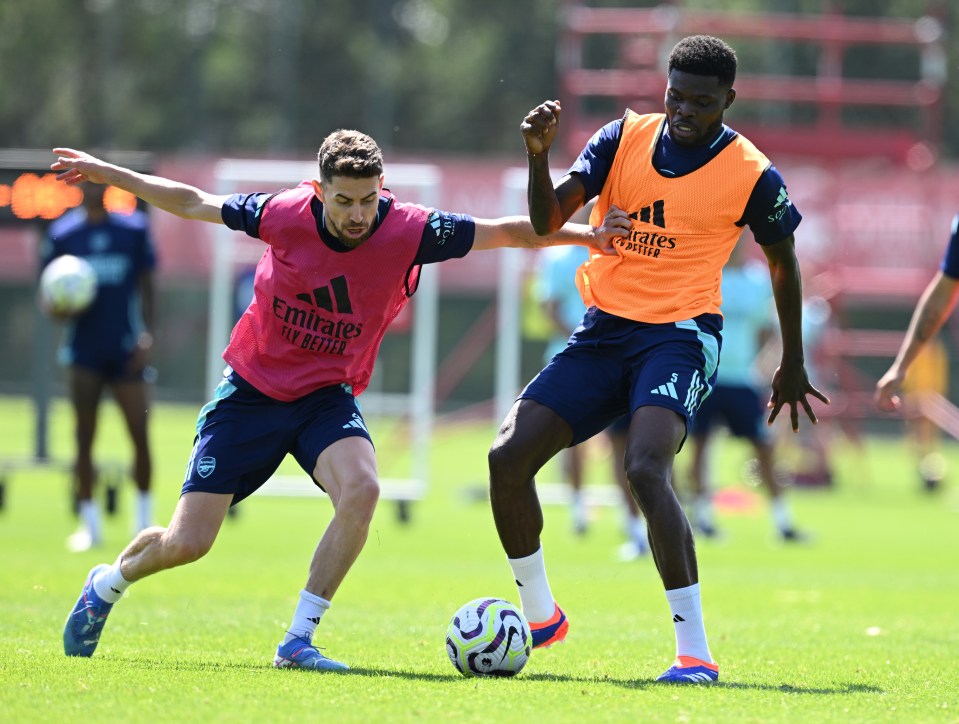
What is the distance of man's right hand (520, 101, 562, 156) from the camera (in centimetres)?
600

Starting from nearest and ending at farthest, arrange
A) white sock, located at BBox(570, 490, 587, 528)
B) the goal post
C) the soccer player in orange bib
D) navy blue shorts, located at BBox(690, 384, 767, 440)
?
the soccer player in orange bib < navy blue shorts, located at BBox(690, 384, 767, 440) < white sock, located at BBox(570, 490, 587, 528) < the goal post

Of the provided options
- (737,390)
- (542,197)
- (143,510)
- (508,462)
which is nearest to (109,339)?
(143,510)

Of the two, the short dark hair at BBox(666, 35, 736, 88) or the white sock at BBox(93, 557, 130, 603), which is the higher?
the short dark hair at BBox(666, 35, 736, 88)

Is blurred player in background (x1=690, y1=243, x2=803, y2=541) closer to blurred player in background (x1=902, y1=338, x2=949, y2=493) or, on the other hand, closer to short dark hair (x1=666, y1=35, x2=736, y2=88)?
short dark hair (x1=666, y1=35, x2=736, y2=88)

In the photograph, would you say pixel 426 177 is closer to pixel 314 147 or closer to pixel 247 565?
pixel 247 565

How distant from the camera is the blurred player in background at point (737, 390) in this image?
12.8 metres

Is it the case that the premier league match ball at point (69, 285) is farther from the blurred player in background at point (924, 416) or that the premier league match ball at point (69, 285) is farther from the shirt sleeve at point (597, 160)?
the blurred player in background at point (924, 416)

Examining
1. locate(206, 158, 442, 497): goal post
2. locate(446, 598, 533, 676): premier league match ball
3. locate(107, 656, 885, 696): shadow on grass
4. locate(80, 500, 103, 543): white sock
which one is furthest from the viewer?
locate(206, 158, 442, 497): goal post

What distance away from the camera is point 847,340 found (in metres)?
22.4

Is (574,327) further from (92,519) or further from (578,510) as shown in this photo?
(92,519)

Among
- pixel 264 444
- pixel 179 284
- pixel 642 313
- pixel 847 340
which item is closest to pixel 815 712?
pixel 642 313

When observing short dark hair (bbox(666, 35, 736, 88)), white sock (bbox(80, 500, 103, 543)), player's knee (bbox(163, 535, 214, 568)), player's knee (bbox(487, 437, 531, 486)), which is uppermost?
short dark hair (bbox(666, 35, 736, 88))

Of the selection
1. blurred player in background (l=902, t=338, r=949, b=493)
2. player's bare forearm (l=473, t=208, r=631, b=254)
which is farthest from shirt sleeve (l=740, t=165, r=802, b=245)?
blurred player in background (l=902, t=338, r=949, b=493)

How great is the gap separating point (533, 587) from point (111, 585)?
1.80 m
